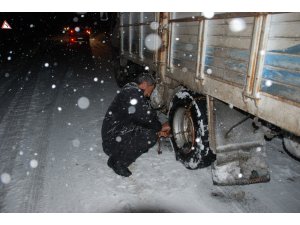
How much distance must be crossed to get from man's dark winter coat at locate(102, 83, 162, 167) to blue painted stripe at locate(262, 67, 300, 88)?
1749 millimetres

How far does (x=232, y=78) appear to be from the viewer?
A: 239 cm

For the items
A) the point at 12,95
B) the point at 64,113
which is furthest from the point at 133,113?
the point at 12,95

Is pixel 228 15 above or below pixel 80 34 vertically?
above

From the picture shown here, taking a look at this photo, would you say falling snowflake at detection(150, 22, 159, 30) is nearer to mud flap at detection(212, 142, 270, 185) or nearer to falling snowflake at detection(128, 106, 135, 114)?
falling snowflake at detection(128, 106, 135, 114)

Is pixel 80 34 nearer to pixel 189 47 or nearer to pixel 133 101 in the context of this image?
pixel 133 101

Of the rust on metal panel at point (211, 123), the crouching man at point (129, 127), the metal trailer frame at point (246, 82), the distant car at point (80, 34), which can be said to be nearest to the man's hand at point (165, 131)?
the crouching man at point (129, 127)

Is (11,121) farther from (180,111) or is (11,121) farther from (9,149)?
(180,111)

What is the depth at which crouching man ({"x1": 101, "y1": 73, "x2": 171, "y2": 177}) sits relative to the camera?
343 cm

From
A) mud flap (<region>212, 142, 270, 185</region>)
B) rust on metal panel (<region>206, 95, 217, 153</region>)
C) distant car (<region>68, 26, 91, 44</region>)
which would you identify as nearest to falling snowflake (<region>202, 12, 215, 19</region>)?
rust on metal panel (<region>206, 95, 217, 153</region>)

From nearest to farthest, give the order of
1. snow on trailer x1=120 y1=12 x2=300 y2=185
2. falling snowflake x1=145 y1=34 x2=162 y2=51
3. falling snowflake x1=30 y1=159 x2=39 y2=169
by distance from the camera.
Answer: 1. snow on trailer x1=120 y1=12 x2=300 y2=185
2. falling snowflake x1=30 y1=159 x2=39 y2=169
3. falling snowflake x1=145 y1=34 x2=162 y2=51

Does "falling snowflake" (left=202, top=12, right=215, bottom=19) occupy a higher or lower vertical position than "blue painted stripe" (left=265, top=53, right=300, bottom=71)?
higher

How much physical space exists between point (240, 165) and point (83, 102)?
14.5 feet

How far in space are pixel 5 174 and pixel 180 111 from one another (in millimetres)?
2454

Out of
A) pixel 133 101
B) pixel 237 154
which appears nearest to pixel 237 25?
pixel 237 154
